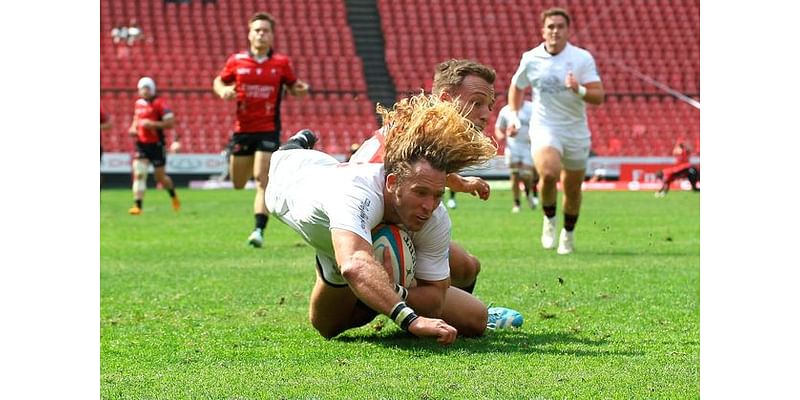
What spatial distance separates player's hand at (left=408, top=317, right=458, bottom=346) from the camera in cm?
455


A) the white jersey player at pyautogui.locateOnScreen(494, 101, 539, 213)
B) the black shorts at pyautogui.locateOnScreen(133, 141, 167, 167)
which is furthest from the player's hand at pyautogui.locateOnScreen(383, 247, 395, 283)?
the black shorts at pyautogui.locateOnScreen(133, 141, 167, 167)

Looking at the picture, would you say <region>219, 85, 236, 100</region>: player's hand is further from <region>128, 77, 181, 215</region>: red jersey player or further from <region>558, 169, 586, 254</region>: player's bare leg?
<region>128, 77, 181, 215</region>: red jersey player

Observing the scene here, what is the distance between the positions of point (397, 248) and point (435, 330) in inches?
42.8

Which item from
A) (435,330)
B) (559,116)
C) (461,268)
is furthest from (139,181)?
(435,330)

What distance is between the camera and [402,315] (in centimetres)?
479

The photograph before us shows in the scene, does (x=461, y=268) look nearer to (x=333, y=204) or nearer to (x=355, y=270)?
(x=333, y=204)

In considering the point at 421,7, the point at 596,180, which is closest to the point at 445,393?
the point at 596,180

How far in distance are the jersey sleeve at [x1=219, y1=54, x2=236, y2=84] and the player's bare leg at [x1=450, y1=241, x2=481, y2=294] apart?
7.40 m

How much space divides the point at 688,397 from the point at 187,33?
3693cm

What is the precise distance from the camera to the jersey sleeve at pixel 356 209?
505 centimetres

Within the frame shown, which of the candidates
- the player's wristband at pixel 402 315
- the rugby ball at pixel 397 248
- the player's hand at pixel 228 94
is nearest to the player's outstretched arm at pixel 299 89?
the player's hand at pixel 228 94

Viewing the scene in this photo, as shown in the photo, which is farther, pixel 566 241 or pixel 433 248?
pixel 566 241

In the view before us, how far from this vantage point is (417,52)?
4047cm

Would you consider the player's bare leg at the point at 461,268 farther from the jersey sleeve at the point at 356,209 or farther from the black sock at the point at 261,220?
the black sock at the point at 261,220
